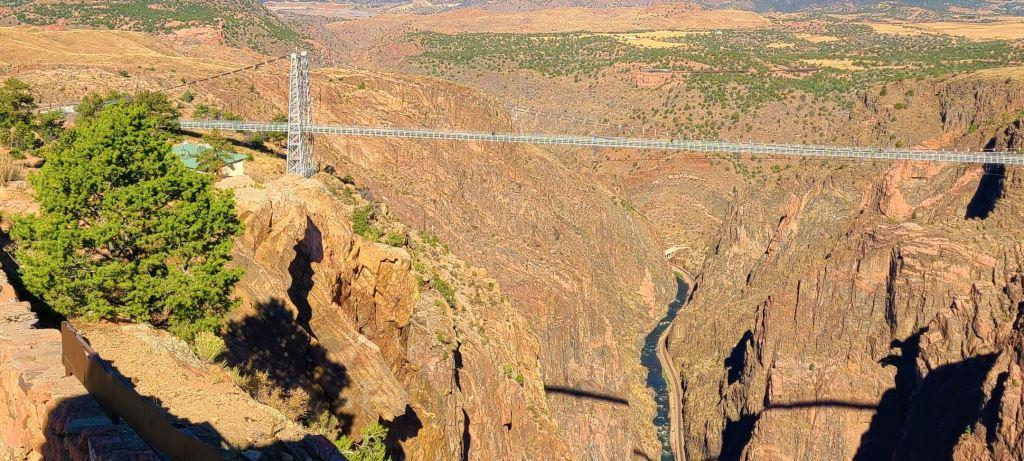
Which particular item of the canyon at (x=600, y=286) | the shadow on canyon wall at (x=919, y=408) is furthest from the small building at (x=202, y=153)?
the shadow on canyon wall at (x=919, y=408)

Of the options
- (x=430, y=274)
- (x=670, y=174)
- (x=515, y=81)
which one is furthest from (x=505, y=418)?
(x=515, y=81)

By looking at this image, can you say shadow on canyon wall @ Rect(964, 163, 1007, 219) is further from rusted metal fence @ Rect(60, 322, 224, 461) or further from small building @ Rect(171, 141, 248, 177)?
rusted metal fence @ Rect(60, 322, 224, 461)

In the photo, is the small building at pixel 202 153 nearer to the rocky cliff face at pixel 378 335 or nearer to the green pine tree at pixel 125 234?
the rocky cliff face at pixel 378 335

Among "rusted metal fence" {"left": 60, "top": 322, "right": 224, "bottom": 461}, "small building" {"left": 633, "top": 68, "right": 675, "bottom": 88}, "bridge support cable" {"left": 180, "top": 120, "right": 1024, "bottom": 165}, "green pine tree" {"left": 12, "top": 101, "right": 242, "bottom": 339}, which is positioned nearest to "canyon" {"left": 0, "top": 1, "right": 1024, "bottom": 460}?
"green pine tree" {"left": 12, "top": 101, "right": 242, "bottom": 339}

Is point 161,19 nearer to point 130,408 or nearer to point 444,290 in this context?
point 444,290

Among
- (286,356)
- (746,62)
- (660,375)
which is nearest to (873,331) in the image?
(660,375)
